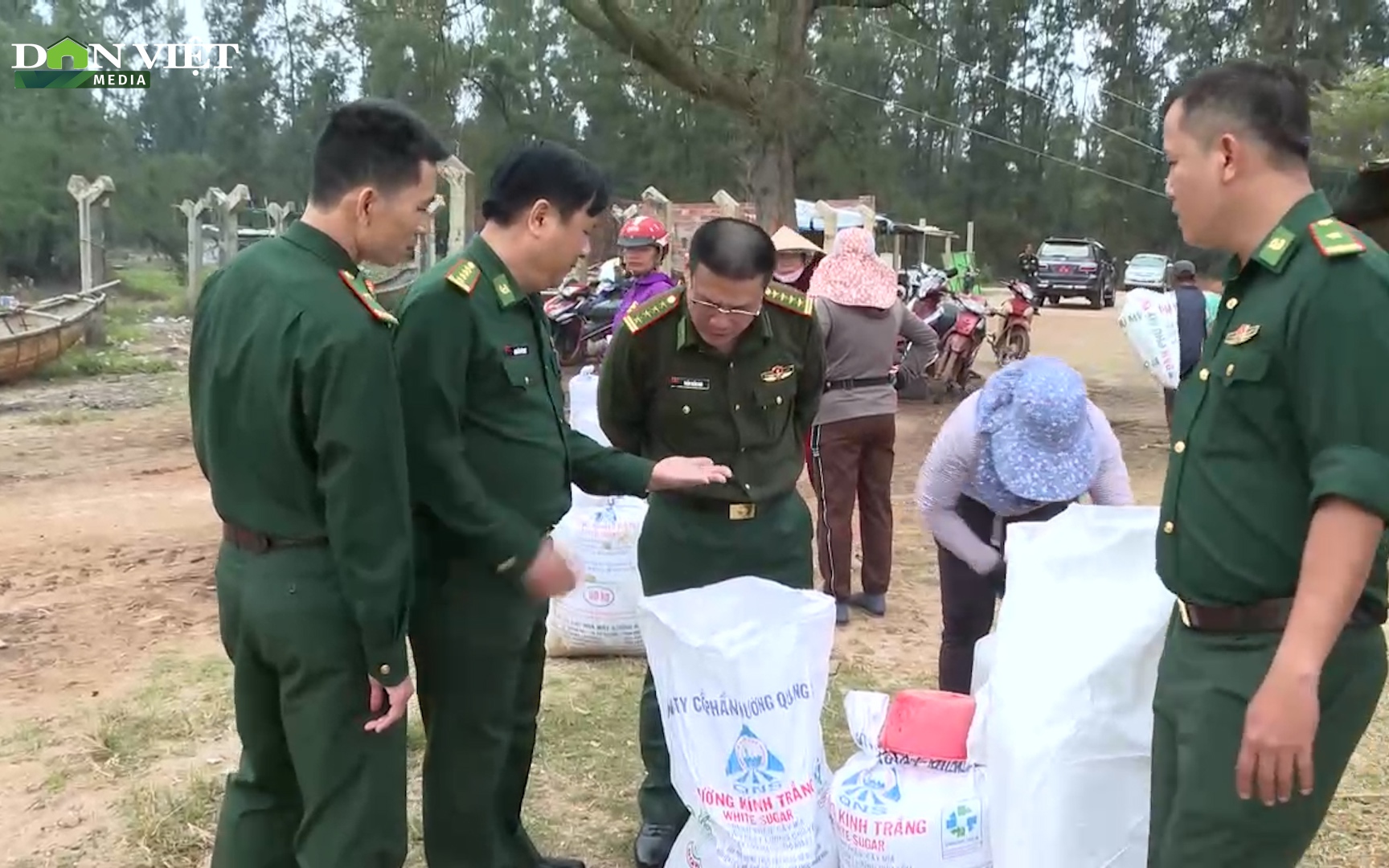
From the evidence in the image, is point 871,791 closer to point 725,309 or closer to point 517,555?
point 517,555

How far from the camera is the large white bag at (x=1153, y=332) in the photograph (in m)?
4.61

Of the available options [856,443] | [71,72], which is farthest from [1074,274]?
[856,443]

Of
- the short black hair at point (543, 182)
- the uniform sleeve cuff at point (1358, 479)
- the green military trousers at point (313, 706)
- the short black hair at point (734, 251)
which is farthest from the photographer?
the short black hair at point (734, 251)

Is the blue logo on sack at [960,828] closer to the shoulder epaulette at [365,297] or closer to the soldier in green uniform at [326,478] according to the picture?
the soldier in green uniform at [326,478]

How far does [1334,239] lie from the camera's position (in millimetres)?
1549

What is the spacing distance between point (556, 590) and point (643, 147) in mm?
42312

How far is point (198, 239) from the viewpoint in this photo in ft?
61.2

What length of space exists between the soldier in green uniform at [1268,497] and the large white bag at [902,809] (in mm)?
588

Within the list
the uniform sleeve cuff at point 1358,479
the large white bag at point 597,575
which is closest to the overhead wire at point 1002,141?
the large white bag at point 597,575

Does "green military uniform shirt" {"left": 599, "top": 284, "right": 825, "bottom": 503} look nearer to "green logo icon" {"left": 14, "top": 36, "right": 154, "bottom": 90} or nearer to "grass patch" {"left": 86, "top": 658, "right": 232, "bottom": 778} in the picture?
"grass patch" {"left": 86, "top": 658, "right": 232, "bottom": 778}

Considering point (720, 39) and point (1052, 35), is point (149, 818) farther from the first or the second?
point (1052, 35)

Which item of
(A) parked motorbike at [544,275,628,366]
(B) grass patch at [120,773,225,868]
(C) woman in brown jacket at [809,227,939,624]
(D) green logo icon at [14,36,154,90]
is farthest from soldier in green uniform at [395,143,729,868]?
(D) green logo icon at [14,36,154,90]

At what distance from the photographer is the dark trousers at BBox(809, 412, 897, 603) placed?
4883 mm

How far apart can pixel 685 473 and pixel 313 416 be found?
0.93m
